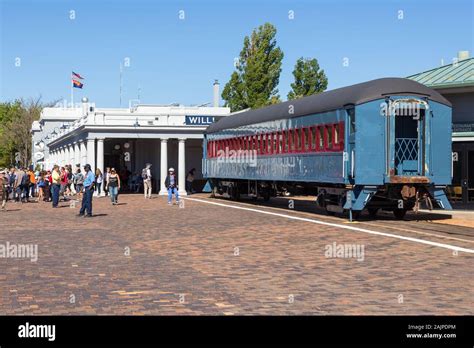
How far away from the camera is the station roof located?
27.8 meters

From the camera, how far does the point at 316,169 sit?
76.4ft

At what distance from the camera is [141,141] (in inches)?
2170

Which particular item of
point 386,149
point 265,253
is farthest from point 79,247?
point 386,149

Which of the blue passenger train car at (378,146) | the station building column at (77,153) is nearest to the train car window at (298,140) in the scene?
the blue passenger train car at (378,146)

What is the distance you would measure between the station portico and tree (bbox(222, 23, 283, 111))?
587 centimetres

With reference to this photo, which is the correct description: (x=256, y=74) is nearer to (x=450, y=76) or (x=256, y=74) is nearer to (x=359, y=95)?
(x=450, y=76)

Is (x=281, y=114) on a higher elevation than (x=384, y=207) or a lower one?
higher

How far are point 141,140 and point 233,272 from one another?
144 feet

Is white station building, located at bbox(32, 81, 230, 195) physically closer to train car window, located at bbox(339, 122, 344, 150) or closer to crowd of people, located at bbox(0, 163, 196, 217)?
crowd of people, located at bbox(0, 163, 196, 217)

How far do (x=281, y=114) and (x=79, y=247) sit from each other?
13212 mm

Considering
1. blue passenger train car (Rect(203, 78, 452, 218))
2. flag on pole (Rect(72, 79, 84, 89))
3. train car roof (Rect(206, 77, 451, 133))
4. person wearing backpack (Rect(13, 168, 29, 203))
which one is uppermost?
flag on pole (Rect(72, 79, 84, 89))

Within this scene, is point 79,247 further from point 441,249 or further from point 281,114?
point 281,114

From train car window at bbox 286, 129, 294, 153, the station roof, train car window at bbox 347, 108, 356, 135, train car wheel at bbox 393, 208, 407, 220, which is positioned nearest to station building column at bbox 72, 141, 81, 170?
the station roof

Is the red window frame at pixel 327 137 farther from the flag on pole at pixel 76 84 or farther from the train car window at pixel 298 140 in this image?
the flag on pole at pixel 76 84
